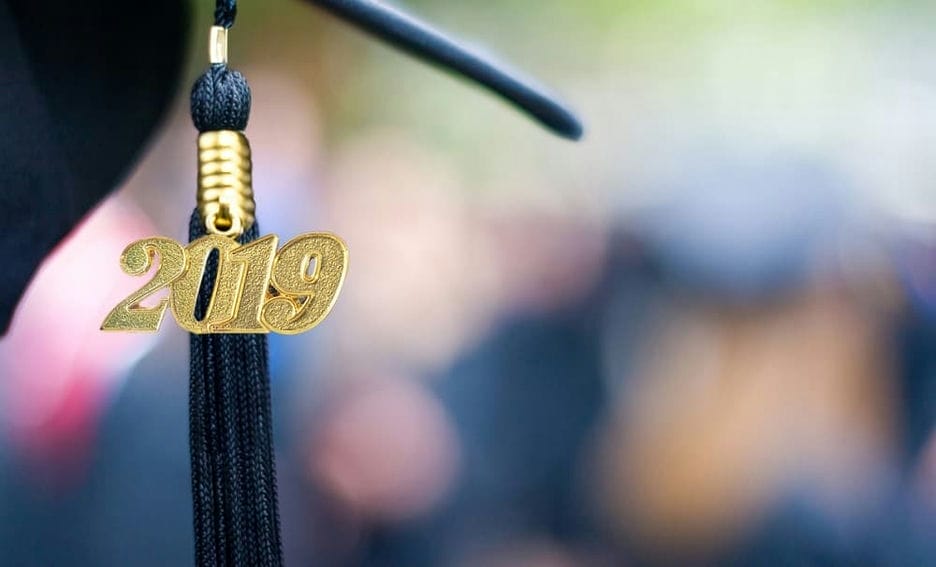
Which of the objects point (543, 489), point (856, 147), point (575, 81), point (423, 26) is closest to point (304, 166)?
point (423, 26)

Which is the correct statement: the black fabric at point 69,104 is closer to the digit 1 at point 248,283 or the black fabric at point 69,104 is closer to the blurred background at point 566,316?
the blurred background at point 566,316

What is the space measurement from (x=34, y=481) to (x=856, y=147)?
869 millimetres

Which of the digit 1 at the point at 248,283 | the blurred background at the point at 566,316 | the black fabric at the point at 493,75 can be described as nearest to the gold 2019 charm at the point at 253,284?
the digit 1 at the point at 248,283

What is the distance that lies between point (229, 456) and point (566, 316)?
0.33 meters

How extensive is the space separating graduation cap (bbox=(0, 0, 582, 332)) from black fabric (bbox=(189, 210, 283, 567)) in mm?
243

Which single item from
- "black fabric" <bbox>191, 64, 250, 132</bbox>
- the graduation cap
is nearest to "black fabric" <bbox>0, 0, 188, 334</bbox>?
the graduation cap

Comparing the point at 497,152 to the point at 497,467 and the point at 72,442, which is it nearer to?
the point at 497,467

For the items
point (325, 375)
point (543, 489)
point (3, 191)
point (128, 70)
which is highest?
point (128, 70)

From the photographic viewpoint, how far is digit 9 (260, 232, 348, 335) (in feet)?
1.43

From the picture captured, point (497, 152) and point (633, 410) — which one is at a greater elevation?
point (497, 152)

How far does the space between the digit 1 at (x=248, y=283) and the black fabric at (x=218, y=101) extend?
0.32 feet

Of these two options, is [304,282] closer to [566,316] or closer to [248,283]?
[248,283]

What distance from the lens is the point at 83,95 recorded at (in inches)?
25.3

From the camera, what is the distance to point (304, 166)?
64 centimetres
